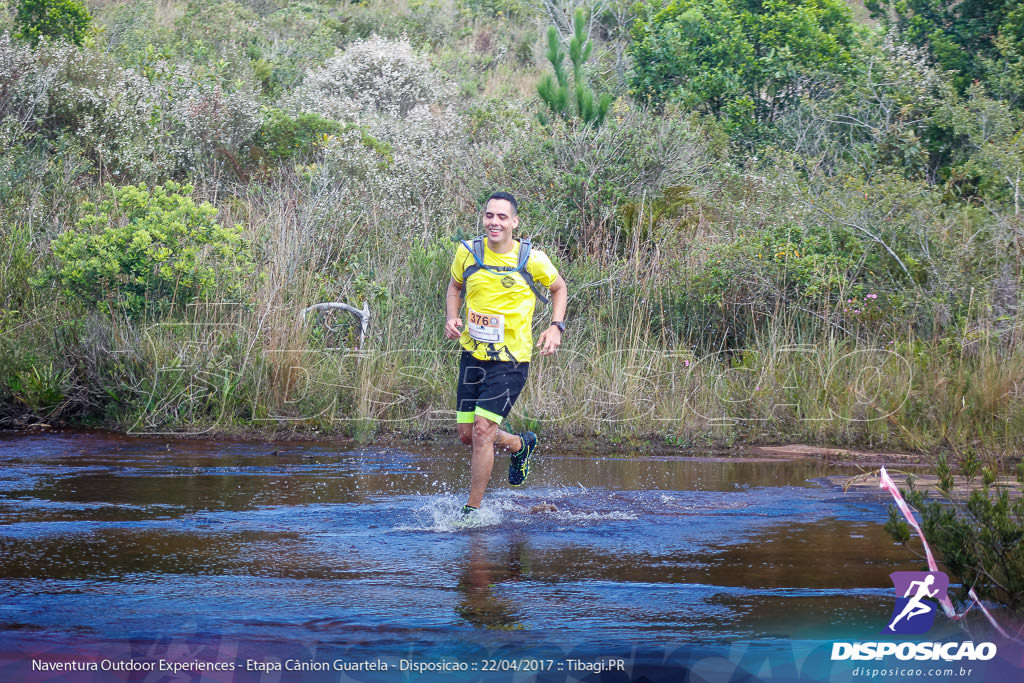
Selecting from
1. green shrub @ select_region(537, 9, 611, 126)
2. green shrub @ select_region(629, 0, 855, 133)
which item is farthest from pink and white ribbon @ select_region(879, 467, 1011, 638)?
green shrub @ select_region(629, 0, 855, 133)

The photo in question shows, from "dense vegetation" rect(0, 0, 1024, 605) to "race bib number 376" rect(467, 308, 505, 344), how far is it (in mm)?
3058

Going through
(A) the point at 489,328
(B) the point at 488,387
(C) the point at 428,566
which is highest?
(A) the point at 489,328

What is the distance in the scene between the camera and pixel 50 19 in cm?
1966

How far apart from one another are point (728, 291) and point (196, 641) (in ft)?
28.1

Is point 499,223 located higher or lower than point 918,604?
higher

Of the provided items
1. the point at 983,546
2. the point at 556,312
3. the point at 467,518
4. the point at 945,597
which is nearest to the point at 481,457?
the point at 467,518

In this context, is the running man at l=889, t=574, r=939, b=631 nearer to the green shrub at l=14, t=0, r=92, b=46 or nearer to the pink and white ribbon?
the pink and white ribbon

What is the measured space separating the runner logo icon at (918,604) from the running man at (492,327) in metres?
2.76

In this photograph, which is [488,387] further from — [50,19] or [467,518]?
[50,19]

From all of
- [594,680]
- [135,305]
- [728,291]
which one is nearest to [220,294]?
[135,305]

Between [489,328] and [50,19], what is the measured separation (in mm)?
15775

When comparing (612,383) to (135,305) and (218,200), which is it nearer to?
(135,305)

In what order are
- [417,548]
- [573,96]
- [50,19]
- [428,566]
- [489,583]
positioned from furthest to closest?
1. [50,19]
2. [573,96]
3. [417,548]
4. [428,566]
5. [489,583]

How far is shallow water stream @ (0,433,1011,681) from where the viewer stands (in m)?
4.80
